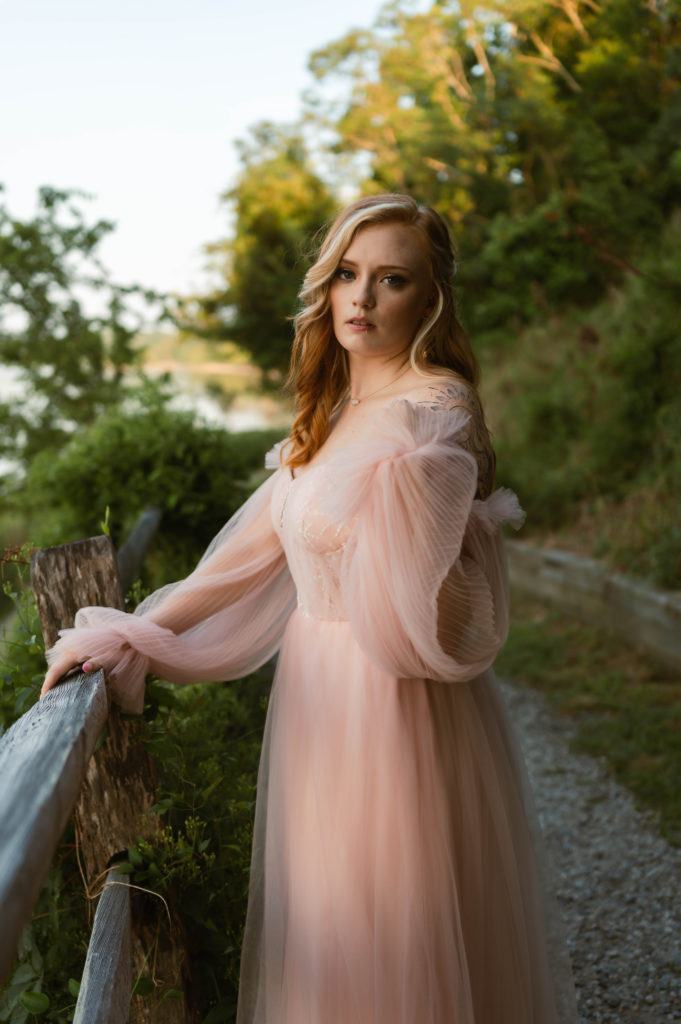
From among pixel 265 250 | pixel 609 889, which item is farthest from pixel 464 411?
pixel 265 250

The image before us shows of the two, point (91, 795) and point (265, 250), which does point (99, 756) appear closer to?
point (91, 795)

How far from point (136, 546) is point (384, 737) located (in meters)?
2.02

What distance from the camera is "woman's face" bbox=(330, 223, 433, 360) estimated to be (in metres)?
2.13

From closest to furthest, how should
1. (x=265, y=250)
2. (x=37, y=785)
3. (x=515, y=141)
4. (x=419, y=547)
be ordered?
(x=37, y=785) → (x=419, y=547) → (x=515, y=141) → (x=265, y=250)

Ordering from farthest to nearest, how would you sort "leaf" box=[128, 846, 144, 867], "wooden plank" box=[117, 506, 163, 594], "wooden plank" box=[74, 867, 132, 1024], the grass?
the grass → "wooden plank" box=[117, 506, 163, 594] → "leaf" box=[128, 846, 144, 867] → "wooden plank" box=[74, 867, 132, 1024]

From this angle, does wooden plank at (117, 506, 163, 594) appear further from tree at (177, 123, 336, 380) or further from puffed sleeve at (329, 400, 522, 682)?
tree at (177, 123, 336, 380)

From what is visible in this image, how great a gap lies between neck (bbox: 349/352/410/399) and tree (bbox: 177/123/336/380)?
1805cm

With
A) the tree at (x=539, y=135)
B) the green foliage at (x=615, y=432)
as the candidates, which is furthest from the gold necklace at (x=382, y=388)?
the tree at (x=539, y=135)

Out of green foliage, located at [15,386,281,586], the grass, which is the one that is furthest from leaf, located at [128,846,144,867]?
the grass

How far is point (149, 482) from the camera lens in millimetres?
4621

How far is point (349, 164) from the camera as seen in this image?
2188 centimetres

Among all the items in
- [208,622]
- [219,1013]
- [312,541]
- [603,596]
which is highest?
[312,541]

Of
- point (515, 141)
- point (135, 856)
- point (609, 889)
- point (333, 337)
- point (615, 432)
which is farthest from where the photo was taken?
point (515, 141)

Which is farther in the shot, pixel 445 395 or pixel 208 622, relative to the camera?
pixel 208 622
